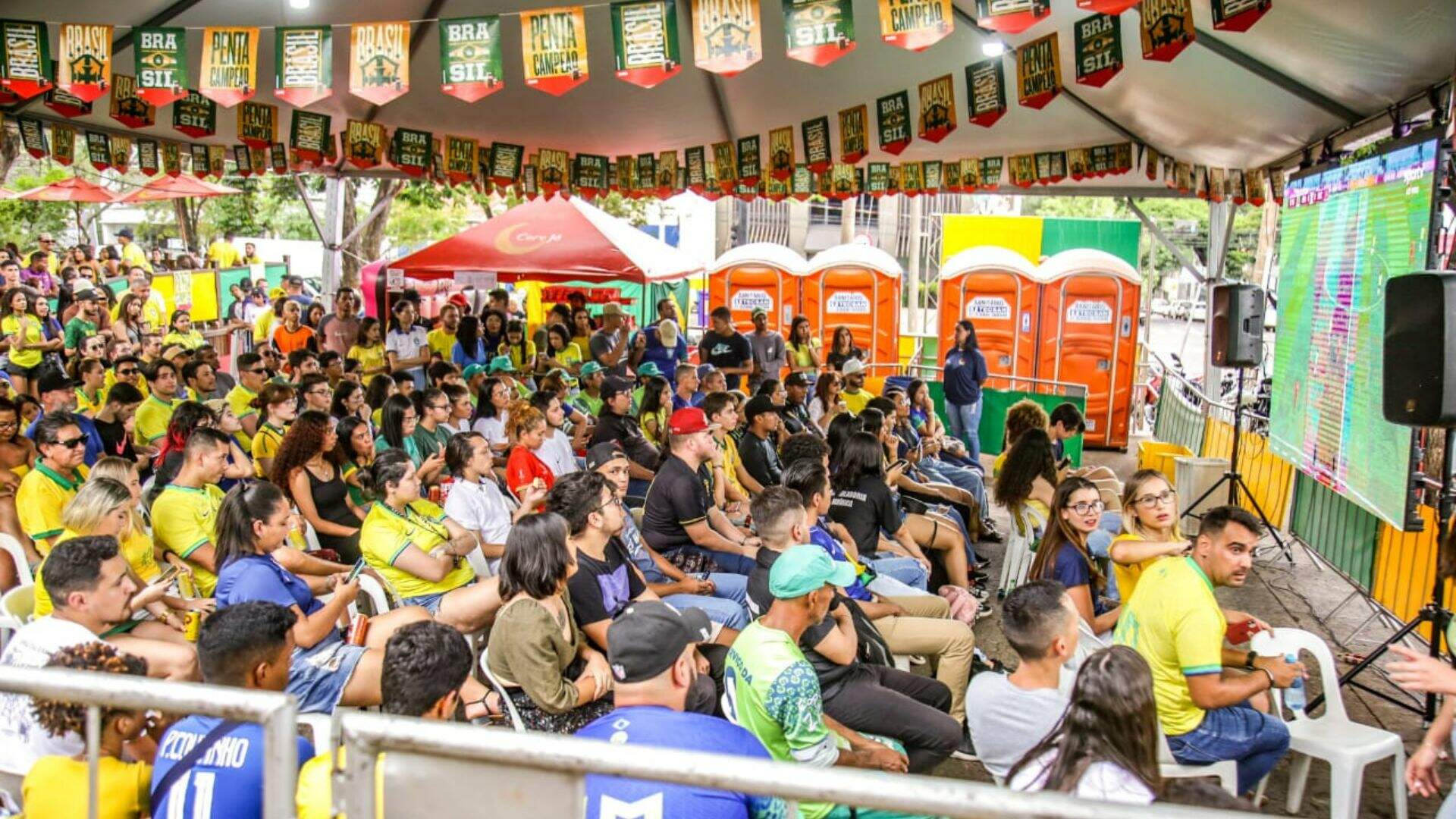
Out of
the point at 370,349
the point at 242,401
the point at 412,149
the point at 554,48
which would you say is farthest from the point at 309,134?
the point at 554,48

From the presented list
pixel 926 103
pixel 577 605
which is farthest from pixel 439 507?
pixel 926 103

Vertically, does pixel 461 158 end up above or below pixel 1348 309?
above

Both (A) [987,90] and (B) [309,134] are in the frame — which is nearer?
(A) [987,90]

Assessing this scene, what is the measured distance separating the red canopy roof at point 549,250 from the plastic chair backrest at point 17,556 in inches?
271

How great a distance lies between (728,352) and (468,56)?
5.39 metres

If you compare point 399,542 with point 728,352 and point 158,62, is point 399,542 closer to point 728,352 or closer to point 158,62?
point 158,62

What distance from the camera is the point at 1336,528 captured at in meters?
7.37

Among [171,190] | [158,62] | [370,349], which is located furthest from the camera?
[171,190]

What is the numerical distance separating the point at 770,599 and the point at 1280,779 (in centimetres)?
238

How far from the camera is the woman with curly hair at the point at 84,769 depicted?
8.30ft

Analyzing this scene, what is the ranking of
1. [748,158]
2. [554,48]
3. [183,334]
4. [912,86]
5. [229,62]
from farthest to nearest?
[748,158] → [183,334] → [912,86] → [229,62] → [554,48]

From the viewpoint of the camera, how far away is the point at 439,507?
17.4ft

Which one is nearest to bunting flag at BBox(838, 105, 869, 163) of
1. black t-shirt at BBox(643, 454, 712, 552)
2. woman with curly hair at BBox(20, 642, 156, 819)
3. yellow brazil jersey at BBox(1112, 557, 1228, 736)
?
black t-shirt at BBox(643, 454, 712, 552)

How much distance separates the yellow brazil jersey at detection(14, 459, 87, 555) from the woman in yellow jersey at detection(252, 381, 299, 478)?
151cm
